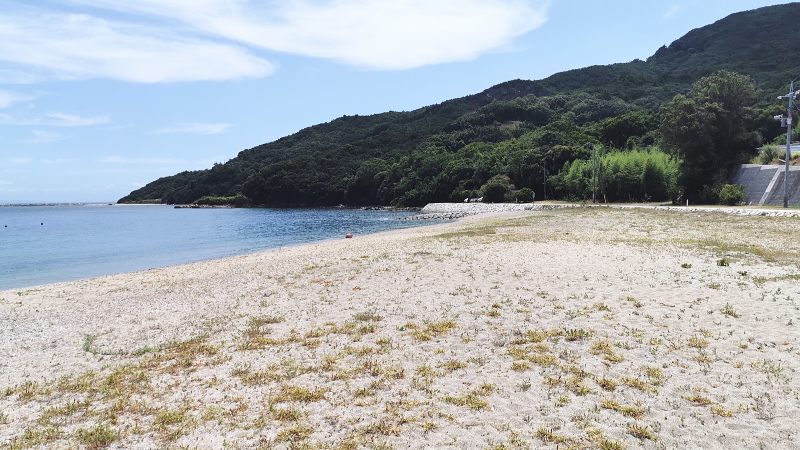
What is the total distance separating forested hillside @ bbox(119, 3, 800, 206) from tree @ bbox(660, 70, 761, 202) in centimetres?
21

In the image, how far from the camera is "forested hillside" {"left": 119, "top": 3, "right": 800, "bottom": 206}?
201 feet

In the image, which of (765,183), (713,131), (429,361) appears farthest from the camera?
(713,131)

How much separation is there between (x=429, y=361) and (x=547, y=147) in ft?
309

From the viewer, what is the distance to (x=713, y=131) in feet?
152

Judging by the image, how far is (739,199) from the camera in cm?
4231

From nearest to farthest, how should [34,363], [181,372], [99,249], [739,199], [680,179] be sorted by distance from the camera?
1. [181,372]
2. [34,363]
3. [99,249]
4. [739,199]
5. [680,179]

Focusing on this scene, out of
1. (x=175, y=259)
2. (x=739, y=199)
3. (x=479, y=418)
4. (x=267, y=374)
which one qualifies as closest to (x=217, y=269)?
(x=175, y=259)

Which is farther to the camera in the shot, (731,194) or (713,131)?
(713,131)

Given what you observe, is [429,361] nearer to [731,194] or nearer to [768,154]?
[731,194]

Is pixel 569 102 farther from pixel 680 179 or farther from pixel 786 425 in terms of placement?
pixel 786 425

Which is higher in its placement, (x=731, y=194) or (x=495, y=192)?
(x=495, y=192)

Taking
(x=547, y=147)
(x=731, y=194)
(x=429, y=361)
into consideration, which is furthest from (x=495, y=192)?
(x=429, y=361)

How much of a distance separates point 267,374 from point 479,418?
340 cm

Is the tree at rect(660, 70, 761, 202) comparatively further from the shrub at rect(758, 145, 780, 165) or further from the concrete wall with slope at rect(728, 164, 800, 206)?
the concrete wall with slope at rect(728, 164, 800, 206)
